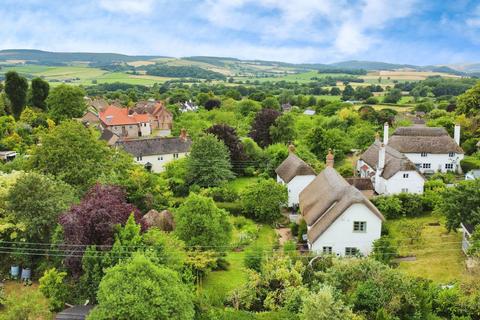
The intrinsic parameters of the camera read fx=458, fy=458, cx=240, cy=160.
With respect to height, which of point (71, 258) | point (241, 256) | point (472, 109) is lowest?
point (241, 256)

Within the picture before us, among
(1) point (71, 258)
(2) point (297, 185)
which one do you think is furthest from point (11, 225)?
(2) point (297, 185)

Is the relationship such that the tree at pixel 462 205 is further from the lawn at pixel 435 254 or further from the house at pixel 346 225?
the house at pixel 346 225

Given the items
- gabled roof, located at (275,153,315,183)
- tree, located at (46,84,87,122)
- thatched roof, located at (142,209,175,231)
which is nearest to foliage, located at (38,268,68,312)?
thatched roof, located at (142,209,175,231)

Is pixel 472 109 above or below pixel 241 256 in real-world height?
above

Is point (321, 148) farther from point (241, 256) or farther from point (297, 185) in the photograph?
point (241, 256)

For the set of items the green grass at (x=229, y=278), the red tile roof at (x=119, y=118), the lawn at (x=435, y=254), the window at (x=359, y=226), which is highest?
the red tile roof at (x=119, y=118)

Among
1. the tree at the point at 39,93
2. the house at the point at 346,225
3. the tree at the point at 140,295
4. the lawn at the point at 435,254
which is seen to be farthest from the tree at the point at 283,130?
the tree at the point at 39,93

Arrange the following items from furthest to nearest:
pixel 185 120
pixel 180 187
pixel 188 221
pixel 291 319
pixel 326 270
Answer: pixel 185 120, pixel 180 187, pixel 188 221, pixel 326 270, pixel 291 319
